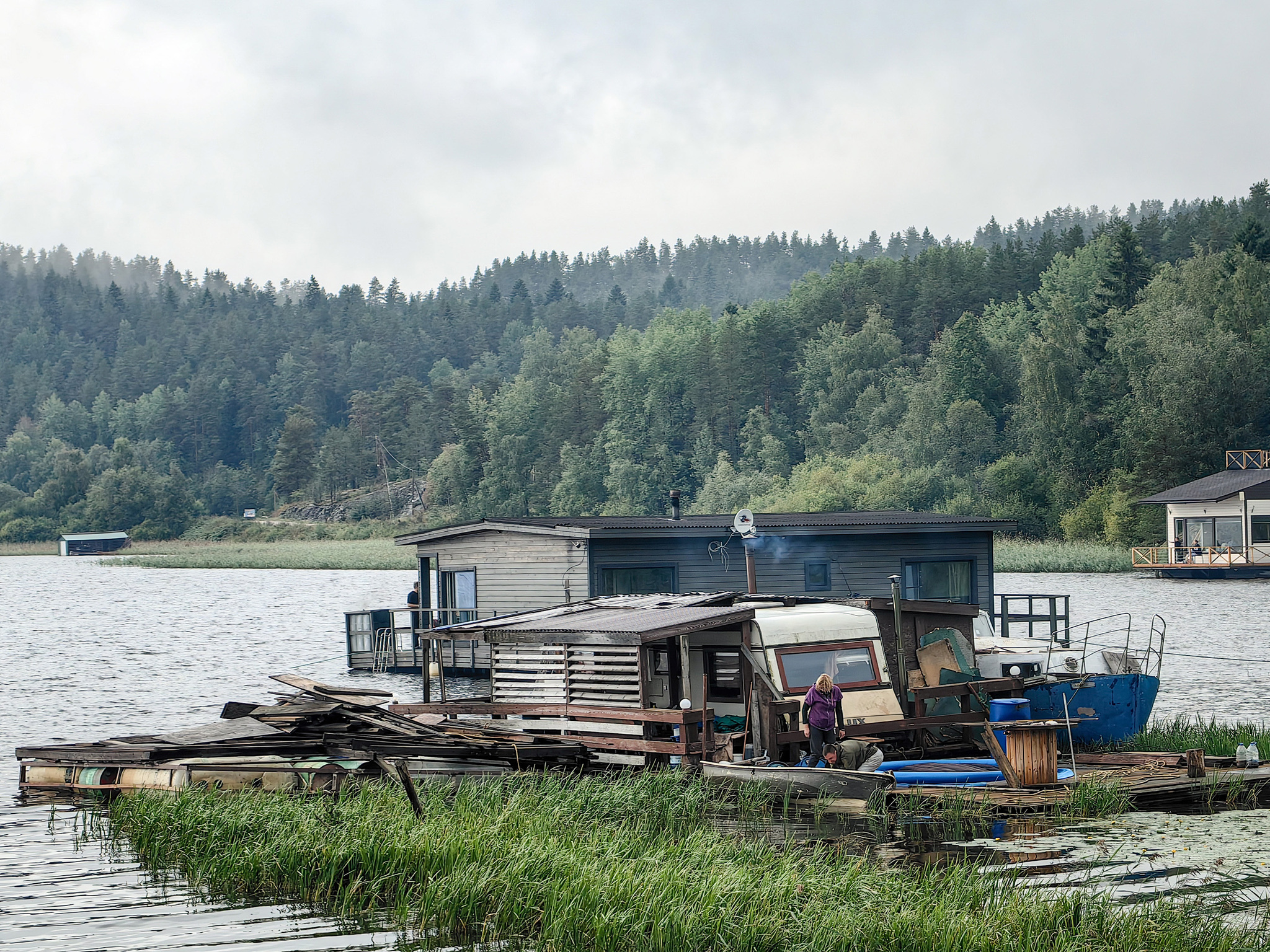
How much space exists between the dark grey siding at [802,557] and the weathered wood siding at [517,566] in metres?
0.73

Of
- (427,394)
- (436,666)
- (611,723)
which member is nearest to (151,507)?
(427,394)

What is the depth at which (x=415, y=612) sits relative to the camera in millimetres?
38094

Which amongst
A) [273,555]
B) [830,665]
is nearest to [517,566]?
[830,665]

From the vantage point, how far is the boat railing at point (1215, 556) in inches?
2692

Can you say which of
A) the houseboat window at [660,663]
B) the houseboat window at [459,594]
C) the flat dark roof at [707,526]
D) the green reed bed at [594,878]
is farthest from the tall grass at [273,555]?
the green reed bed at [594,878]

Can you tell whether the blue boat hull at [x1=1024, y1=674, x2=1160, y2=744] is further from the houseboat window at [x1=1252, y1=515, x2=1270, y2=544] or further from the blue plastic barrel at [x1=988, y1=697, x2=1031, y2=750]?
A: the houseboat window at [x1=1252, y1=515, x2=1270, y2=544]

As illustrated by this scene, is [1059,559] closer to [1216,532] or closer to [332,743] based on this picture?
[1216,532]

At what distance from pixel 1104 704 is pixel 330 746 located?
502 inches

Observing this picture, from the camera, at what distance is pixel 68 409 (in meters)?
197

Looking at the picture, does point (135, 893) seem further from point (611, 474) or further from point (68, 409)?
point (68, 409)

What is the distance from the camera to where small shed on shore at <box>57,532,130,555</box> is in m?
139

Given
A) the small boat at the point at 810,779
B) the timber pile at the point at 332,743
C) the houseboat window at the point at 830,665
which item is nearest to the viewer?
the small boat at the point at 810,779

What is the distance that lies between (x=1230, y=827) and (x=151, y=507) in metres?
149

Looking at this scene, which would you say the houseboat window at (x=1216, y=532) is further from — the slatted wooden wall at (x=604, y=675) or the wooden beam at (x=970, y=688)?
the slatted wooden wall at (x=604, y=675)
